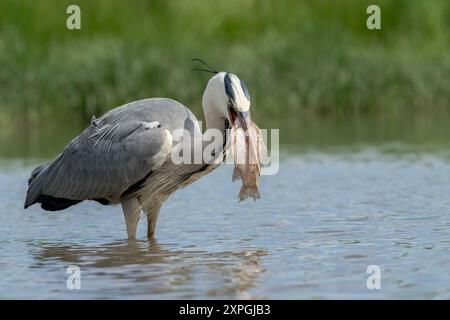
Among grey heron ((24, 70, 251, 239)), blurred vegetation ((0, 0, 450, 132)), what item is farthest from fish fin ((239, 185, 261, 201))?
blurred vegetation ((0, 0, 450, 132))

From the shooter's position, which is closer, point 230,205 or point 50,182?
point 50,182

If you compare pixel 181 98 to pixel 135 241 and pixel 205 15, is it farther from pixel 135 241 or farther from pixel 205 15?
pixel 135 241

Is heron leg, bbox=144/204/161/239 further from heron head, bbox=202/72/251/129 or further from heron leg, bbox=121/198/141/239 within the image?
heron head, bbox=202/72/251/129

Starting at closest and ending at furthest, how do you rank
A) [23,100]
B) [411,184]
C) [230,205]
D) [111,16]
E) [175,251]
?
[175,251], [230,205], [411,184], [23,100], [111,16]

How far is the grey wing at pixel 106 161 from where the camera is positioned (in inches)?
336

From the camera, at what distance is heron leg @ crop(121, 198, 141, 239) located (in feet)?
29.2

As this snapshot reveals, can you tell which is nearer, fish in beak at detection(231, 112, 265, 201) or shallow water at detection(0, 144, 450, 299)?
shallow water at detection(0, 144, 450, 299)

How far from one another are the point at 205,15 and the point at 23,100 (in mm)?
4739

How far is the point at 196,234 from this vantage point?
9.20m

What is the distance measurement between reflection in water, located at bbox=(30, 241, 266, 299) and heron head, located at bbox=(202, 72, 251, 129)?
95 cm

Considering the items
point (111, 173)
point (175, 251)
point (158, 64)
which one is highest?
point (158, 64)

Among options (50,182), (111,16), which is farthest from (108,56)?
(50,182)

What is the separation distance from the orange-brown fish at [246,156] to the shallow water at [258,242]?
51 centimetres

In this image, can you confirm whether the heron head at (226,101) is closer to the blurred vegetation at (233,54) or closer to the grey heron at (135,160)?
the grey heron at (135,160)
